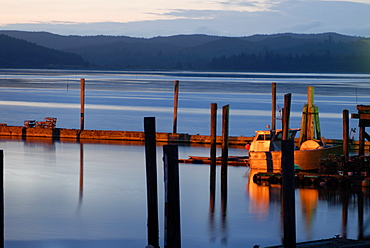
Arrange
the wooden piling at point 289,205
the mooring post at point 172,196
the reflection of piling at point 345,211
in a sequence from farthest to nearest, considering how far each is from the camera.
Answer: the reflection of piling at point 345,211, the wooden piling at point 289,205, the mooring post at point 172,196

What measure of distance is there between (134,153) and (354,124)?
28.5m

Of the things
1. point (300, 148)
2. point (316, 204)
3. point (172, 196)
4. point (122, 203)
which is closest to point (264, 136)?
point (300, 148)

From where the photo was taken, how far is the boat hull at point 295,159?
26641 millimetres

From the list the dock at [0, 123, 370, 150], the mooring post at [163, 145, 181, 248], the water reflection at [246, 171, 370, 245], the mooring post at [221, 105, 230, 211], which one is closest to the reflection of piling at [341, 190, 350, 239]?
the water reflection at [246, 171, 370, 245]

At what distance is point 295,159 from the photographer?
27.0 meters

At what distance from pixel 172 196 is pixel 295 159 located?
14172 millimetres

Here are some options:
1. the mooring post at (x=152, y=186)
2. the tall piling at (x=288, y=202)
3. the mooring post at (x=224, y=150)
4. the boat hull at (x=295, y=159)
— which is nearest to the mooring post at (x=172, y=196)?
the mooring post at (x=152, y=186)

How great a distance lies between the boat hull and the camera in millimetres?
26641

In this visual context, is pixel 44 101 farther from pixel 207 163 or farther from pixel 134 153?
pixel 207 163

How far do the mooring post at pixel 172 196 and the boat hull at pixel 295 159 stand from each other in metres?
13.5

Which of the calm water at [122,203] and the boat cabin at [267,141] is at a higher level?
the boat cabin at [267,141]

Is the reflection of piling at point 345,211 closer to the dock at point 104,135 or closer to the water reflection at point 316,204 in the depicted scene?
the water reflection at point 316,204

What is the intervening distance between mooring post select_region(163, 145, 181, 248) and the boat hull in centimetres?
1350

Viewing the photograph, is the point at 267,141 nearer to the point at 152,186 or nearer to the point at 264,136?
the point at 264,136
